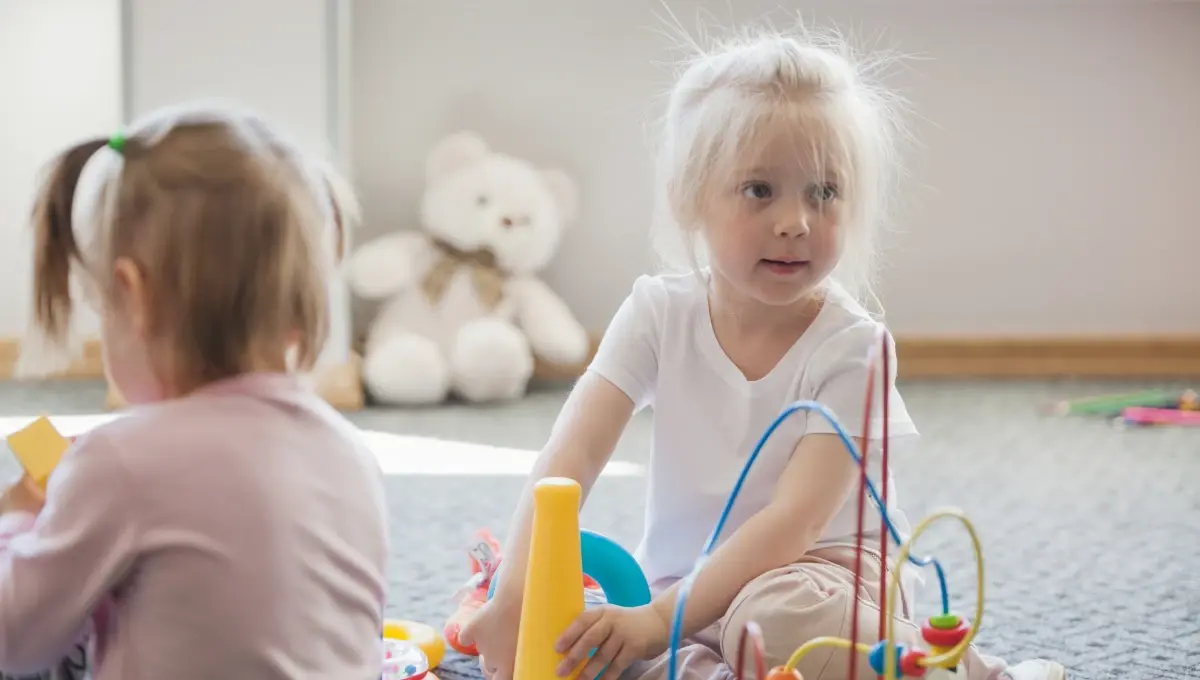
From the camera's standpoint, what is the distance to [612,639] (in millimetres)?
824

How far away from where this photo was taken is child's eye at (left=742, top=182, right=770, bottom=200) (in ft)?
2.99

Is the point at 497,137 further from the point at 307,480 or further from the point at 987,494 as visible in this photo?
the point at 307,480

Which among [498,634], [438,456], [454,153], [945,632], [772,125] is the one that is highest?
[772,125]

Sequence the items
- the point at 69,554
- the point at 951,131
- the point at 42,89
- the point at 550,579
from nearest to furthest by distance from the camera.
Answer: the point at 69,554 → the point at 550,579 → the point at 42,89 → the point at 951,131

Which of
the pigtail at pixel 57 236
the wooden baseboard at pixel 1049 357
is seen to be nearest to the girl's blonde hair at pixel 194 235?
the pigtail at pixel 57 236

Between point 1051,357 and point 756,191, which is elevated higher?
point 756,191

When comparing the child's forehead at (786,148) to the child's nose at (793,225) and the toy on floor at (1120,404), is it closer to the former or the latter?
the child's nose at (793,225)

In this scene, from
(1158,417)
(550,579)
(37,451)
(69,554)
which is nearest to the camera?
(69,554)

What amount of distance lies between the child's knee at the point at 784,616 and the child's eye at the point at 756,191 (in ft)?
0.82

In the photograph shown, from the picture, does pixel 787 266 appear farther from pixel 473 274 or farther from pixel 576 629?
pixel 473 274

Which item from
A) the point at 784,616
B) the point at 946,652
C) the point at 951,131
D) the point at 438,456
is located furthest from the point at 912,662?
the point at 951,131

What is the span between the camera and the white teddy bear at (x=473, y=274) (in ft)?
6.72

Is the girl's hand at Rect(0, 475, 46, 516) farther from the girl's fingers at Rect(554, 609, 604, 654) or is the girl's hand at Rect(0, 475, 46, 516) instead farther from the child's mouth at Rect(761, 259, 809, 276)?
the child's mouth at Rect(761, 259, 809, 276)

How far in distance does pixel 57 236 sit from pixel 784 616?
46 cm
